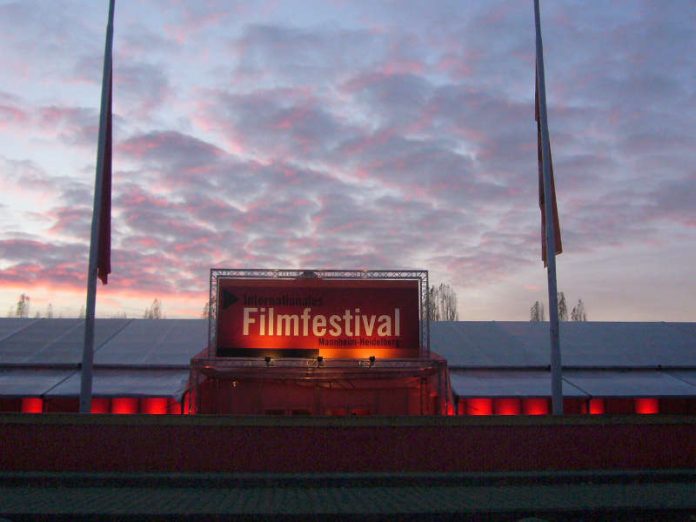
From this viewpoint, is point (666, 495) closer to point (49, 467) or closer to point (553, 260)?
point (553, 260)

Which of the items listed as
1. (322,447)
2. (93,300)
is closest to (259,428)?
(322,447)

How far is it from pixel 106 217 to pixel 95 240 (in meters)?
0.82

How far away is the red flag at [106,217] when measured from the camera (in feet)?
54.4

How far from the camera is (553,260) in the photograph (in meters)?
17.0

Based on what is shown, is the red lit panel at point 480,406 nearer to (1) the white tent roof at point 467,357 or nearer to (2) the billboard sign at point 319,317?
(1) the white tent roof at point 467,357

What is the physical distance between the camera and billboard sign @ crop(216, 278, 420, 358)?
2061 cm

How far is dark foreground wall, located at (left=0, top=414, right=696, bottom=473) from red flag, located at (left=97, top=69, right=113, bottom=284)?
417 cm

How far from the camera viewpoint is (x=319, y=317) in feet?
68.0

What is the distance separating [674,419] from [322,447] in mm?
8034

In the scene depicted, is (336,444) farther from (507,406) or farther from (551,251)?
(507,406)

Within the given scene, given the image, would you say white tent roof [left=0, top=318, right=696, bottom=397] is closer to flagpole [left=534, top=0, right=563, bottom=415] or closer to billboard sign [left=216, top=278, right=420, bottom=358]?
billboard sign [left=216, top=278, right=420, bottom=358]

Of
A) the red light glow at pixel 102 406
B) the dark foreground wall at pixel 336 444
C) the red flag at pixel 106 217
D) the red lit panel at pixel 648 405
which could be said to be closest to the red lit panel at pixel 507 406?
the red lit panel at pixel 648 405

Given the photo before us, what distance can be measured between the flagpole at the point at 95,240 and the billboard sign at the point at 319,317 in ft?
16.7

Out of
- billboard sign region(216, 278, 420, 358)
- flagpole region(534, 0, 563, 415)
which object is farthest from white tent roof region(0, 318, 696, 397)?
flagpole region(534, 0, 563, 415)
